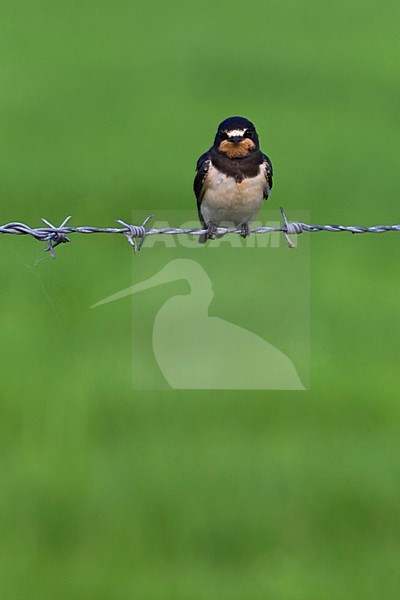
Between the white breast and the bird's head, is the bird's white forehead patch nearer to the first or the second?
the bird's head

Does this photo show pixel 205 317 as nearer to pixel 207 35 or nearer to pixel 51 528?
pixel 51 528

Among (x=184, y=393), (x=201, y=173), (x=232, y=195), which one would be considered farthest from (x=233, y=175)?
(x=184, y=393)

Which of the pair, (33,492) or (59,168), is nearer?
(33,492)

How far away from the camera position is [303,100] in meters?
15.4

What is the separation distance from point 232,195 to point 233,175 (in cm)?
11

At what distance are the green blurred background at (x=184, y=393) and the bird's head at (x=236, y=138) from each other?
2.31 metres

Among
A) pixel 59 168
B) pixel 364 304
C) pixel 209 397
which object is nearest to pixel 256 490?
pixel 209 397

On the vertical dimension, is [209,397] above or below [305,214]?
below

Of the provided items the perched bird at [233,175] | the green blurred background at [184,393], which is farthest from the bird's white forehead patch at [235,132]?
the green blurred background at [184,393]

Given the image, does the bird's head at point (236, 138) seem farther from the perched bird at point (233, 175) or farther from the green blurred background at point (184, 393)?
the green blurred background at point (184, 393)

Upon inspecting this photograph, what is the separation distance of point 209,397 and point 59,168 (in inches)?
193

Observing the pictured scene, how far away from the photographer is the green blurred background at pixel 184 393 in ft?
24.6

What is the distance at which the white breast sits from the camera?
22.4 feet

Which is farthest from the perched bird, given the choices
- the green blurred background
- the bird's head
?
the green blurred background
